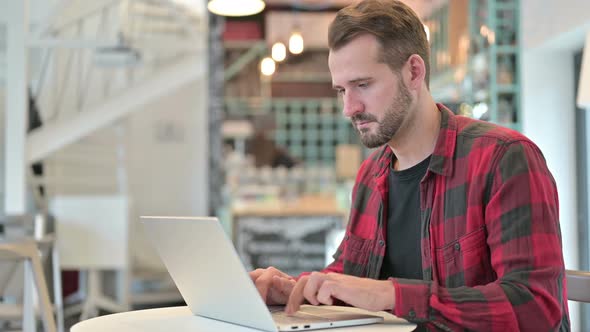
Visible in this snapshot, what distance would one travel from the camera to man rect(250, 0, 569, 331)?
1450mm

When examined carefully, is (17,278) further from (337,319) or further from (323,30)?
(323,30)

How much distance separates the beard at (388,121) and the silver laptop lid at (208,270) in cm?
46

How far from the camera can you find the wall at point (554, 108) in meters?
5.05

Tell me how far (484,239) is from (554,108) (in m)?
3.91

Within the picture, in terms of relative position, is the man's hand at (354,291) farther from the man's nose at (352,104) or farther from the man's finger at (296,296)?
the man's nose at (352,104)

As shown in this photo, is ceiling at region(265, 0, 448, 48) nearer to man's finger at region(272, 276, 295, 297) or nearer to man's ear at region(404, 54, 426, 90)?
man's ear at region(404, 54, 426, 90)

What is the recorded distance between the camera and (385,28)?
1665 millimetres

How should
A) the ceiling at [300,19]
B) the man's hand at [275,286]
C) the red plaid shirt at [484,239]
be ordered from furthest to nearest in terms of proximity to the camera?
the ceiling at [300,19]
the man's hand at [275,286]
the red plaid shirt at [484,239]

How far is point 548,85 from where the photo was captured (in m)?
5.24

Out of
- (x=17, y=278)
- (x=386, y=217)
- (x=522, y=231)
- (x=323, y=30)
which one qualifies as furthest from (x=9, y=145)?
(x=323, y=30)

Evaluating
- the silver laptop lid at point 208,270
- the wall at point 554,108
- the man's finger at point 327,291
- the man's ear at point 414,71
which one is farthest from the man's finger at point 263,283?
the wall at point 554,108

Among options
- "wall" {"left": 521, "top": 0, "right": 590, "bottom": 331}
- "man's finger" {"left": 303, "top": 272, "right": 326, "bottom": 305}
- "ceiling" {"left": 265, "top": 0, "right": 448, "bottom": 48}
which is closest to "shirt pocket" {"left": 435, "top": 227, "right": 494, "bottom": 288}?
"man's finger" {"left": 303, "top": 272, "right": 326, "bottom": 305}

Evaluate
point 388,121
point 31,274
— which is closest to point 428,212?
point 388,121

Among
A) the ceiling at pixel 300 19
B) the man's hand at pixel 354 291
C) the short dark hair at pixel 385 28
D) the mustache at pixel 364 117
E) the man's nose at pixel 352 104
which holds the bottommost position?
the man's hand at pixel 354 291
